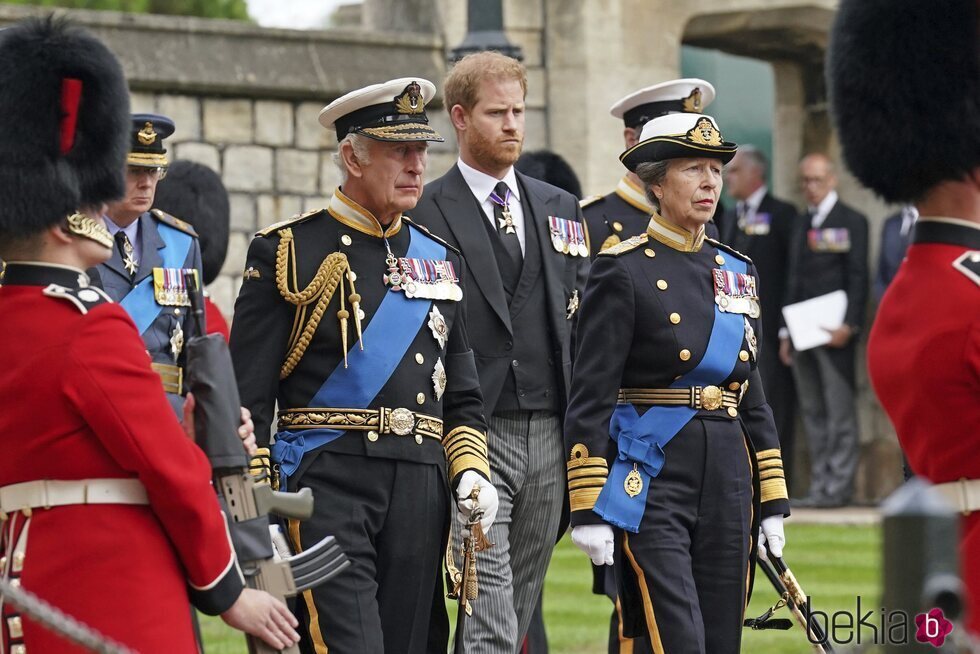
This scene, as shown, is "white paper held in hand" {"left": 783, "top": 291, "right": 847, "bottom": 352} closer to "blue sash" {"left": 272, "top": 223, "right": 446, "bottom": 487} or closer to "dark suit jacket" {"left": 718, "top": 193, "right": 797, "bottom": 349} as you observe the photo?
"dark suit jacket" {"left": 718, "top": 193, "right": 797, "bottom": 349}

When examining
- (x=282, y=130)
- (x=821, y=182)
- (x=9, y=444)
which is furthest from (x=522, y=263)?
(x=821, y=182)

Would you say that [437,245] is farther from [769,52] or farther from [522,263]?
[769,52]

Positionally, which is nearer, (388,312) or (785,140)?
(388,312)

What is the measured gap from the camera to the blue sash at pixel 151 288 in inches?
278

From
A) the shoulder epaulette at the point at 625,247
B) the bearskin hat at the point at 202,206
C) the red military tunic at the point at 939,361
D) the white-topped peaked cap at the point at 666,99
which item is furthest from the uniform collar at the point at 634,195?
the red military tunic at the point at 939,361

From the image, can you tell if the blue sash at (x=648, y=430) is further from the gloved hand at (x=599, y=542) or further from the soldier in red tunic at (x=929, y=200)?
the soldier in red tunic at (x=929, y=200)

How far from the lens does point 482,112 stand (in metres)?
6.93

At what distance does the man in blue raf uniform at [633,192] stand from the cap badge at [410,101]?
4.97 ft

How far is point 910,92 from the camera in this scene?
4.35m

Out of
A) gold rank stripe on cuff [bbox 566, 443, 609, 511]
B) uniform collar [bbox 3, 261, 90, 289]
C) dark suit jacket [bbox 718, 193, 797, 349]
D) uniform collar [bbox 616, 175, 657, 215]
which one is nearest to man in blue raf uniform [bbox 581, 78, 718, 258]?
uniform collar [bbox 616, 175, 657, 215]

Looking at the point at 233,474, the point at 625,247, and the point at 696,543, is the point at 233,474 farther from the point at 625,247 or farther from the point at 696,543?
the point at 625,247

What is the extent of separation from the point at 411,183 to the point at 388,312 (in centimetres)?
41

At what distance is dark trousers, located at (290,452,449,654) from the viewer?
18.1 feet

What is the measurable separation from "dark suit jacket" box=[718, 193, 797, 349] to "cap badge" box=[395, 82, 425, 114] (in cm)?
807
